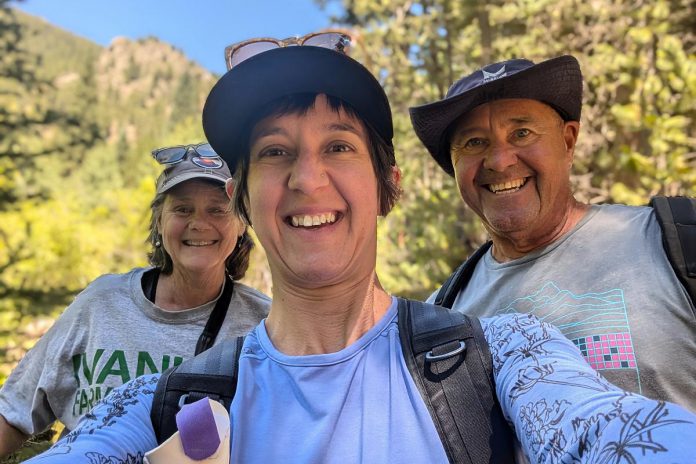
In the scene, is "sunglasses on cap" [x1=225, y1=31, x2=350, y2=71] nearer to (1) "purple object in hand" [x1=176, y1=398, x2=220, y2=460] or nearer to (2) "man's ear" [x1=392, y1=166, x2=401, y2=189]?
(2) "man's ear" [x1=392, y1=166, x2=401, y2=189]

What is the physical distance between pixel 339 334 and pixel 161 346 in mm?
1313

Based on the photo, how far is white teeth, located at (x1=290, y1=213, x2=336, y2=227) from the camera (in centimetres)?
159

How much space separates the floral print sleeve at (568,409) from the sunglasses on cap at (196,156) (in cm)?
179

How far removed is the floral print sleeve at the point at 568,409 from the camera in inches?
36.1

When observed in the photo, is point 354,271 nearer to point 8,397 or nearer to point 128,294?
point 128,294

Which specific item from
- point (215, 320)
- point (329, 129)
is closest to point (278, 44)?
point (329, 129)

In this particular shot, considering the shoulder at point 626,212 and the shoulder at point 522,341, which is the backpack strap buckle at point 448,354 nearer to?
the shoulder at point 522,341

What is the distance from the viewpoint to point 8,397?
106 inches

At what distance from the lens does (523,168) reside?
2.31 m

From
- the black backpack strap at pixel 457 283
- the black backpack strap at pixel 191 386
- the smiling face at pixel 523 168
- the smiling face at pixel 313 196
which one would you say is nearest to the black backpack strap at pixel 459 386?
the smiling face at pixel 313 196

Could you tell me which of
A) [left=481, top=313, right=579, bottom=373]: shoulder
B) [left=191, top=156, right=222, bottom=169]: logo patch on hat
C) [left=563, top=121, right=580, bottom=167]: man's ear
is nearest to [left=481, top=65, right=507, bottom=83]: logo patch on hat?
[left=563, top=121, right=580, bottom=167]: man's ear

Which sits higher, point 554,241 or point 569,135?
point 569,135

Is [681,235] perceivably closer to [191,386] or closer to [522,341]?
[522,341]

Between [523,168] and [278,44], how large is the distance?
3.70 ft
